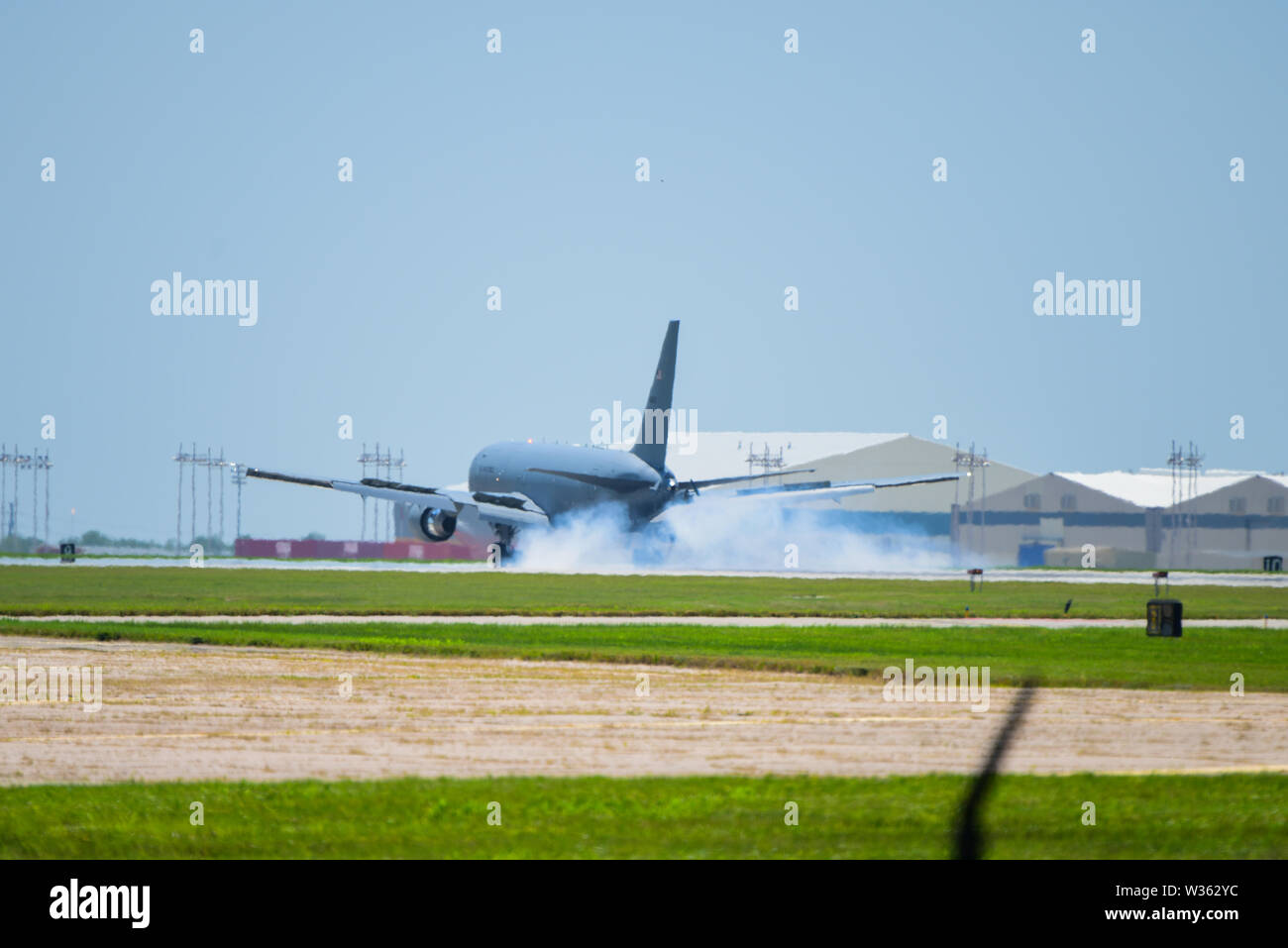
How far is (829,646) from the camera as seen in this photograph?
118 ft

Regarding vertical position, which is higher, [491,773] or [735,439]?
[735,439]

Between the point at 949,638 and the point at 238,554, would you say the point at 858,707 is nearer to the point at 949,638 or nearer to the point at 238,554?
the point at 949,638

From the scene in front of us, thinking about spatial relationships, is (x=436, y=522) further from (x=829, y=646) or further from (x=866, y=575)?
(x=829, y=646)

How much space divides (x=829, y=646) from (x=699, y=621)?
9145mm

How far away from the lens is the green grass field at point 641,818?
13.8m

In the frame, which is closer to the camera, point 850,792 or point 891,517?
point 850,792

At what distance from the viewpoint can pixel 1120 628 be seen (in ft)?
143

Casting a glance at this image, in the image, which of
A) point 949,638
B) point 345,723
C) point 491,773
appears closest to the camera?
point 491,773

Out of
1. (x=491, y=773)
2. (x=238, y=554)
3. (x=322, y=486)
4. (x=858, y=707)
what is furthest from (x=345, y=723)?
(x=238, y=554)

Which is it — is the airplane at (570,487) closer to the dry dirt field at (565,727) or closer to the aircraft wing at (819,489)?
the aircraft wing at (819,489)

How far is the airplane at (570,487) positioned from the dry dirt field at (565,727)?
51800 millimetres

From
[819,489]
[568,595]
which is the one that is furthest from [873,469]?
[568,595]
